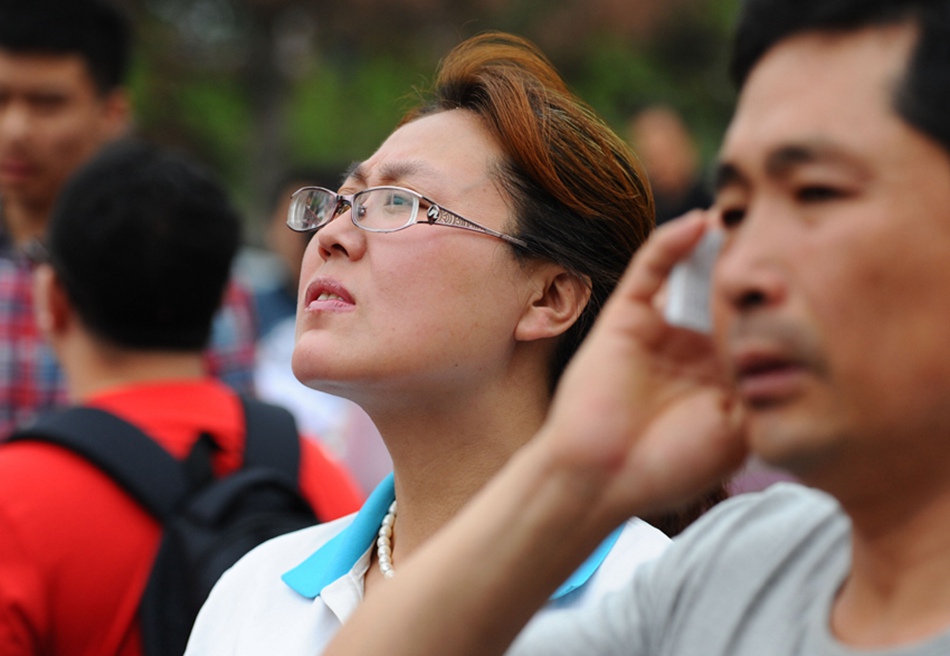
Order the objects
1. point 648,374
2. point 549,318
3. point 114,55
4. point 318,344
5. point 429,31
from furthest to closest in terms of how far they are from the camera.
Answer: point 429,31 → point 114,55 → point 549,318 → point 318,344 → point 648,374

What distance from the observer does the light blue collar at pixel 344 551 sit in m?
2.43

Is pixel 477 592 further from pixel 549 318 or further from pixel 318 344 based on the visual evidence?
pixel 549 318

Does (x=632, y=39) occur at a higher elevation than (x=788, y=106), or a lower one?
higher

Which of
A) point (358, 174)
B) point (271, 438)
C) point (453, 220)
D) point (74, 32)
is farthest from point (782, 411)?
point (74, 32)

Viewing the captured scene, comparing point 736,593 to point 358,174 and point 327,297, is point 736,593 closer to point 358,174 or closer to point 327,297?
point 327,297

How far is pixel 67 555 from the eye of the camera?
262 centimetres

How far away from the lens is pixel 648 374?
58.0 inches

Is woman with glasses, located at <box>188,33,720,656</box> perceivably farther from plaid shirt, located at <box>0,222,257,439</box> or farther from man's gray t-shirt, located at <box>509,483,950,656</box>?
plaid shirt, located at <box>0,222,257,439</box>

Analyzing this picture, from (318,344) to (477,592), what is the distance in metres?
0.99

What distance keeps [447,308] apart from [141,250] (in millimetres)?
1053

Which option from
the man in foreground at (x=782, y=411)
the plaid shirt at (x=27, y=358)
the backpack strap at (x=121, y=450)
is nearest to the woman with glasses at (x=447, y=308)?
the backpack strap at (x=121, y=450)

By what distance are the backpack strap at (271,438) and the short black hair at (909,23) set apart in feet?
6.18

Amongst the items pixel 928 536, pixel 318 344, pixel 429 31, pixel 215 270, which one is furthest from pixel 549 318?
pixel 429 31

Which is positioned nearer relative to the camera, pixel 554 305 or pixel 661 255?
pixel 661 255
